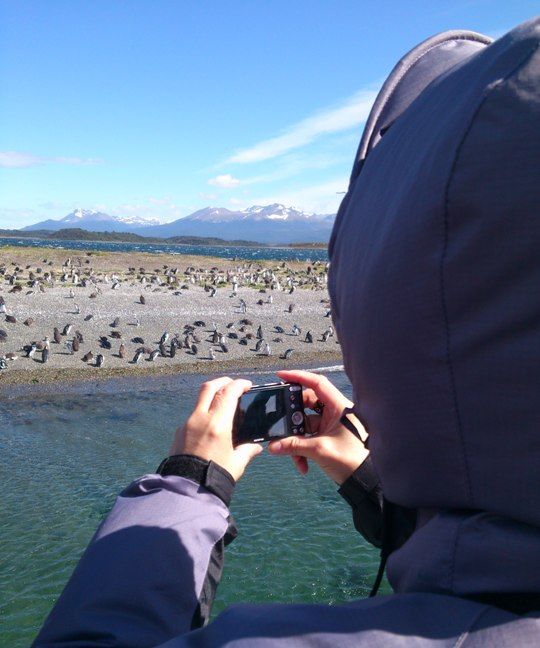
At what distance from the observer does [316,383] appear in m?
2.07

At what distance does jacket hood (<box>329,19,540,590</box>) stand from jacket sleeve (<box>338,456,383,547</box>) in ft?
2.52

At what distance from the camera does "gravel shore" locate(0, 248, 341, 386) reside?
18578 millimetres

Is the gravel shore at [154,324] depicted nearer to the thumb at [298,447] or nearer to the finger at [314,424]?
the finger at [314,424]

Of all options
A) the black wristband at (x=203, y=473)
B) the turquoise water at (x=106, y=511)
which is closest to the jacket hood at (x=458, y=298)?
the black wristband at (x=203, y=473)

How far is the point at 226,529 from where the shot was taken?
1495mm

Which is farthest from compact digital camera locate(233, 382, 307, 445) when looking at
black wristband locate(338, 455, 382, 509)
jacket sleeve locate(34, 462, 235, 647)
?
jacket sleeve locate(34, 462, 235, 647)

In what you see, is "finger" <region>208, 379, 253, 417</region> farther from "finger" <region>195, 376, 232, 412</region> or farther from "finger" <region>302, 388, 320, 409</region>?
"finger" <region>302, 388, 320, 409</region>

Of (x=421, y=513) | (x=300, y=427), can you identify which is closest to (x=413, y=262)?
(x=421, y=513)

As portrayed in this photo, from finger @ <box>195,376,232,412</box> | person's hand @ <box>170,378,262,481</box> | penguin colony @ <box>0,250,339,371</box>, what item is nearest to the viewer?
person's hand @ <box>170,378,262,481</box>

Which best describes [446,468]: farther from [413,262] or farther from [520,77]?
[520,77]

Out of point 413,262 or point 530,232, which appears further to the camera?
point 413,262

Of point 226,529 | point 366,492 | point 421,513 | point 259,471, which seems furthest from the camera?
point 259,471

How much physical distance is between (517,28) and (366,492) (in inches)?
51.8

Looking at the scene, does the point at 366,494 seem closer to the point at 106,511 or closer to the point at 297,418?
the point at 297,418
